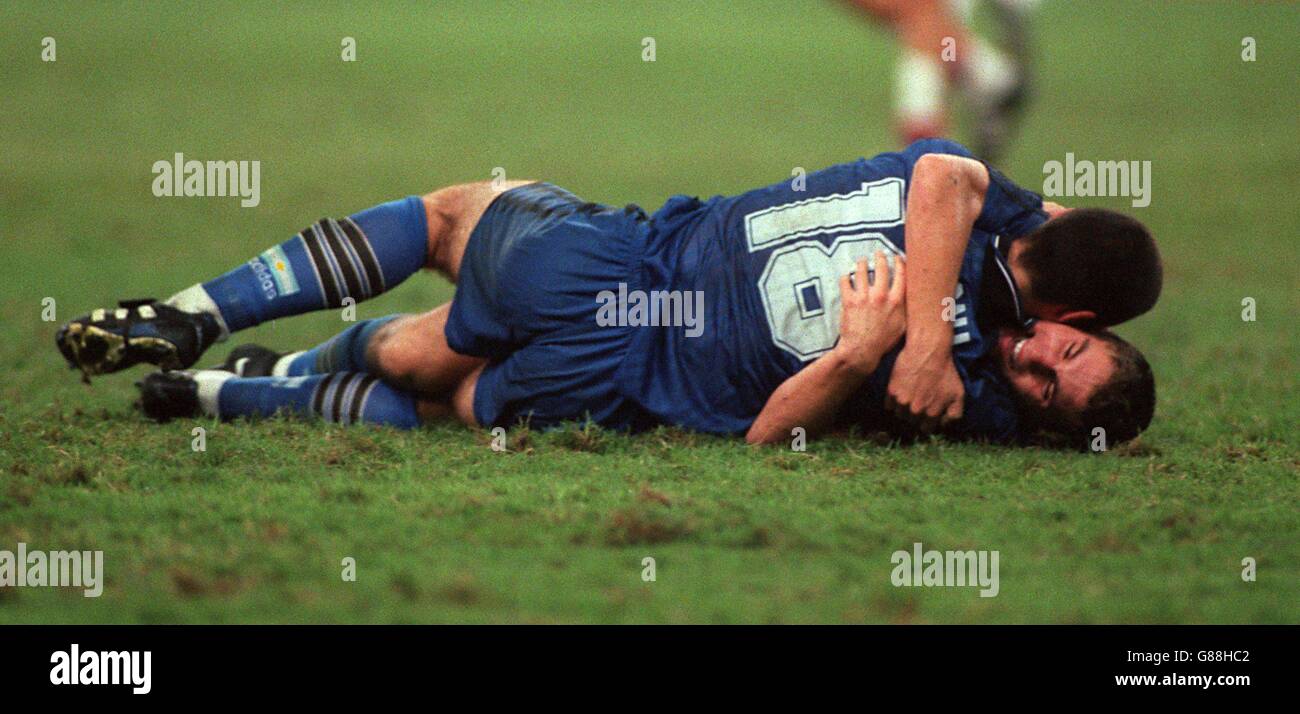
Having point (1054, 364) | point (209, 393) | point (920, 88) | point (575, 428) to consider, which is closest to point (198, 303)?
point (209, 393)

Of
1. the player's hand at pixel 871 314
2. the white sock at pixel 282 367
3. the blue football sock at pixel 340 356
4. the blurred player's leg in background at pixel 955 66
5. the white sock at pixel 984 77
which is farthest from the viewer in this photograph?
the white sock at pixel 984 77

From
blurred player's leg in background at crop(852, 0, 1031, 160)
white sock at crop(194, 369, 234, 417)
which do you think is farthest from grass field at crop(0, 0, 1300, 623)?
blurred player's leg in background at crop(852, 0, 1031, 160)

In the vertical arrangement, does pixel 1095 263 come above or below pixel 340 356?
above

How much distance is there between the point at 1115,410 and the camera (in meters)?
3.71

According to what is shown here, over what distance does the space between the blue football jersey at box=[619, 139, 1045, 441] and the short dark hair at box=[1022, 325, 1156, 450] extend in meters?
0.11

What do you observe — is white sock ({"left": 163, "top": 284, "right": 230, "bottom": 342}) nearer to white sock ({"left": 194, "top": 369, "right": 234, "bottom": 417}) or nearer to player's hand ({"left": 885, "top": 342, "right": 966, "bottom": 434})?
white sock ({"left": 194, "top": 369, "right": 234, "bottom": 417})

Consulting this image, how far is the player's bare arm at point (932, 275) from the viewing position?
3.58m

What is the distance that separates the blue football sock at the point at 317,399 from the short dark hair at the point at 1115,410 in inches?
60.5

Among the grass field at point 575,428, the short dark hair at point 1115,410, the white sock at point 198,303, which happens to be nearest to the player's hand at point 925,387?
the grass field at point 575,428

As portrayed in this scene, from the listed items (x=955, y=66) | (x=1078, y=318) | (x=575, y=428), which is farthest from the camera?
(x=955, y=66)

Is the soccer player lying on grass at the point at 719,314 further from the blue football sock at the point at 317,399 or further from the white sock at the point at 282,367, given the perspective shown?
the white sock at the point at 282,367

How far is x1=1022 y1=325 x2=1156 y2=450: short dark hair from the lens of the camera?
3.66m

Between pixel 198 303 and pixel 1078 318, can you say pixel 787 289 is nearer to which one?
pixel 1078 318

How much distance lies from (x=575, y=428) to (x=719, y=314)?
430 millimetres
